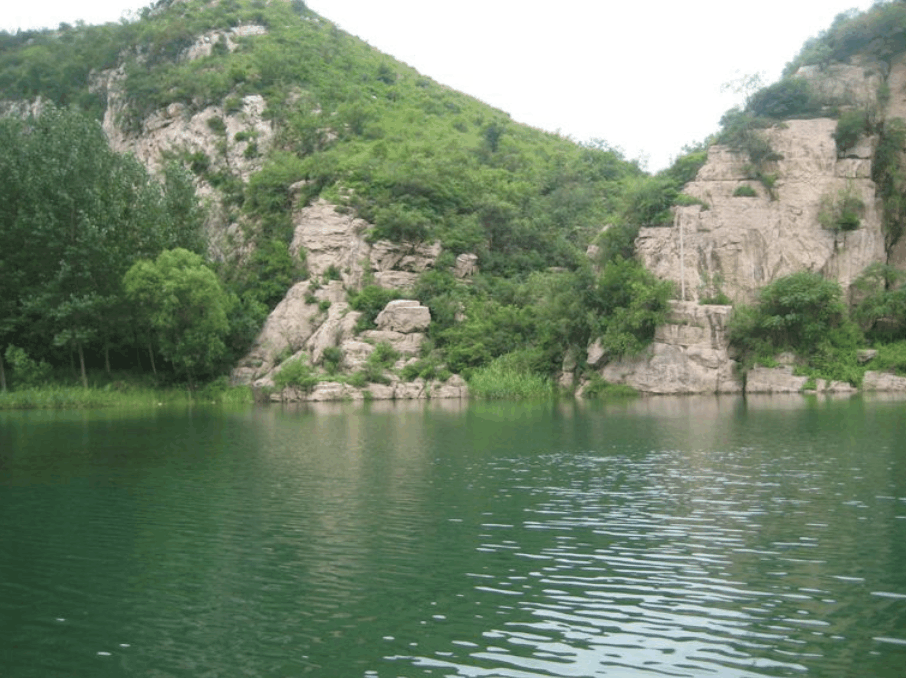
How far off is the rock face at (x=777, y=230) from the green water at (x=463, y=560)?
39.1m

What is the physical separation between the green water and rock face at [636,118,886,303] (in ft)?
128

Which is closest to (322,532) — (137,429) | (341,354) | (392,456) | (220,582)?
(220,582)

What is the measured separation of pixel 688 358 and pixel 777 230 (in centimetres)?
1415

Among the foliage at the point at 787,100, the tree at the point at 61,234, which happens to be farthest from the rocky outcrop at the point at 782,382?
the tree at the point at 61,234

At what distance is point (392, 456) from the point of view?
30000mm

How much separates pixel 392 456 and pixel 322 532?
1189 cm

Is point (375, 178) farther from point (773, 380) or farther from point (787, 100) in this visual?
point (773, 380)

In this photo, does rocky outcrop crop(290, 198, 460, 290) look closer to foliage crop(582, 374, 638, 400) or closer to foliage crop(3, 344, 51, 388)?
foliage crop(582, 374, 638, 400)

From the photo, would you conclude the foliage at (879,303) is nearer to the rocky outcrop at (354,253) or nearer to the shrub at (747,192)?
the shrub at (747,192)

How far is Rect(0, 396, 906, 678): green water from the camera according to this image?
10.7m

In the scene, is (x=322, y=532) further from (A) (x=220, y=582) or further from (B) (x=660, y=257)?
(B) (x=660, y=257)

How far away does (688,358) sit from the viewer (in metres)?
65.4

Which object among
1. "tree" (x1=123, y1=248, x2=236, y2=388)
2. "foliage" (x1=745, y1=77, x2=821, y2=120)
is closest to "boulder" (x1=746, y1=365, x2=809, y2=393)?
"foliage" (x1=745, y1=77, x2=821, y2=120)

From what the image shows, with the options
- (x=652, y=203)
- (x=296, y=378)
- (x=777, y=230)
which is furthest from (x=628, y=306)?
(x=296, y=378)
